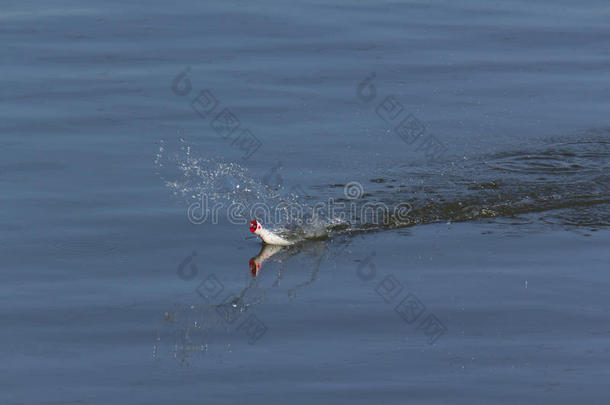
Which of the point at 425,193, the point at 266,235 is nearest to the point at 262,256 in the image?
the point at 266,235

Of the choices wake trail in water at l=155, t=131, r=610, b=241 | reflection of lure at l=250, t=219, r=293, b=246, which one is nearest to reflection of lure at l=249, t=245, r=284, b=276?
reflection of lure at l=250, t=219, r=293, b=246

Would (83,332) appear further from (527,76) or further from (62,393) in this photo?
(527,76)

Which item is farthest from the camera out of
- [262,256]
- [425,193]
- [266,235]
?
[425,193]

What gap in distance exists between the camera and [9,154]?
43.6ft

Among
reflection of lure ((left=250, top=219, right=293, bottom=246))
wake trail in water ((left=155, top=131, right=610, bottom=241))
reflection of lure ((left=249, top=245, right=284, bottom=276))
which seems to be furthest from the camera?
wake trail in water ((left=155, top=131, right=610, bottom=241))

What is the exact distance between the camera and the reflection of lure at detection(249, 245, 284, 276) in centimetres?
1038

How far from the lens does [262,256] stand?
10719 mm

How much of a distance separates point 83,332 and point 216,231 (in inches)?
106

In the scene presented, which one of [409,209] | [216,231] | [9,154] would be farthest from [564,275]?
[9,154]

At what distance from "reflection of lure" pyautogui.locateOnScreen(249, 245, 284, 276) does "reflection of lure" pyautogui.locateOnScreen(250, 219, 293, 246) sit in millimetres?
57

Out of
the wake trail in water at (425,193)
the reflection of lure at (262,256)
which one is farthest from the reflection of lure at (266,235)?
the wake trail in water at (425,193)

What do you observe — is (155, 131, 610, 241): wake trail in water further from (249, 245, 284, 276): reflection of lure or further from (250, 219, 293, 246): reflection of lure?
(249, 245, 284, 276): reflection of lure

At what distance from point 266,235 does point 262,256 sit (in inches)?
13.4

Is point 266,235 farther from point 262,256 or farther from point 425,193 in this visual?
point 425,193
